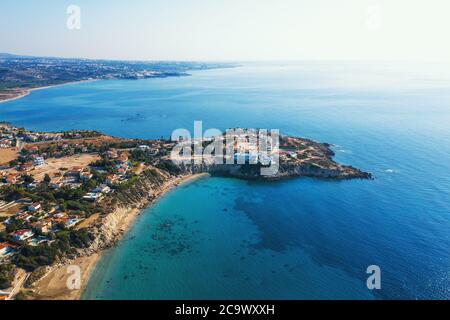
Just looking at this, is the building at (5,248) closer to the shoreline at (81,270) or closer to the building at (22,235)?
the building at (22,235)

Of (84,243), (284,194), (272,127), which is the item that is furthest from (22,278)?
(272,127)

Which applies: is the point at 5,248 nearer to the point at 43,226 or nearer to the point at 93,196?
the point at 43,226

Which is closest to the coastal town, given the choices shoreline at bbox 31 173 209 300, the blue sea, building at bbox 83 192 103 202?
building at bbox 83 192 103 202

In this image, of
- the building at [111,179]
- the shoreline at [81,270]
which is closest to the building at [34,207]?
the shoreline at [81,270]

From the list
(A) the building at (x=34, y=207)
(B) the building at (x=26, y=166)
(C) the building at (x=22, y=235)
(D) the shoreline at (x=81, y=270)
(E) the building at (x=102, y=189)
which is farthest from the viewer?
(B) the building at (x=26, y=166)

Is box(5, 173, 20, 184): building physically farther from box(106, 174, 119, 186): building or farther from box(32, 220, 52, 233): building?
box(32, 220, 52, 233): building

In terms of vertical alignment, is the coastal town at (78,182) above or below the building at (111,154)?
below
